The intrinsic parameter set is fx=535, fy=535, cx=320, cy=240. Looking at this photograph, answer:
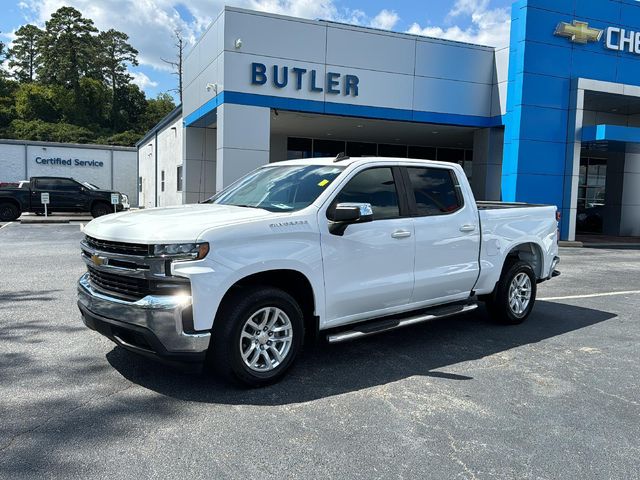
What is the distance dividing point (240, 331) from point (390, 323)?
1.55 m

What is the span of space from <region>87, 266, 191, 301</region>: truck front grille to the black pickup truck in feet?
67.1

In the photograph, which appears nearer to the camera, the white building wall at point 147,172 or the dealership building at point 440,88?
the dealership building at point 440,88

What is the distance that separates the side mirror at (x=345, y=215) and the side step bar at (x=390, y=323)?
0.87 metres

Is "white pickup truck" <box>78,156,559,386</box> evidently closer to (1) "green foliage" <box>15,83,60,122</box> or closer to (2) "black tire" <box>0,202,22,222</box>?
(2) "black tire" <box>0,202,22,222</box>

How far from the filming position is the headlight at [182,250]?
3.85m

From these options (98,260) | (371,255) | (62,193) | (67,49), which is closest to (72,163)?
(62,193)

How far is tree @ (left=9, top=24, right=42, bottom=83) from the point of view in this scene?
306ft

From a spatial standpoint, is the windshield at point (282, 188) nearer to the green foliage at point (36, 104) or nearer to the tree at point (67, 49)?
the green foliage at point (36, 104)

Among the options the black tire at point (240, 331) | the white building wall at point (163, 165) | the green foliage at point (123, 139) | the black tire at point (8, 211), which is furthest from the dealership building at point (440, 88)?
the green foliage at point (123, 139)

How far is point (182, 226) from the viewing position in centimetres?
400

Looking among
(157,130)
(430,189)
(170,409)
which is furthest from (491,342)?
(157,130)

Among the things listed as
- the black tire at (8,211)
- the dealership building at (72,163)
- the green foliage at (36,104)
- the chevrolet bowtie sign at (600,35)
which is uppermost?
the green foliage at (36,104)

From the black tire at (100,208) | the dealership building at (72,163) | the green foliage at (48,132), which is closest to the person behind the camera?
the black tire at (100,208)

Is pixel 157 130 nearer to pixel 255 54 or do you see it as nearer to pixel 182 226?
pixel 255 54
